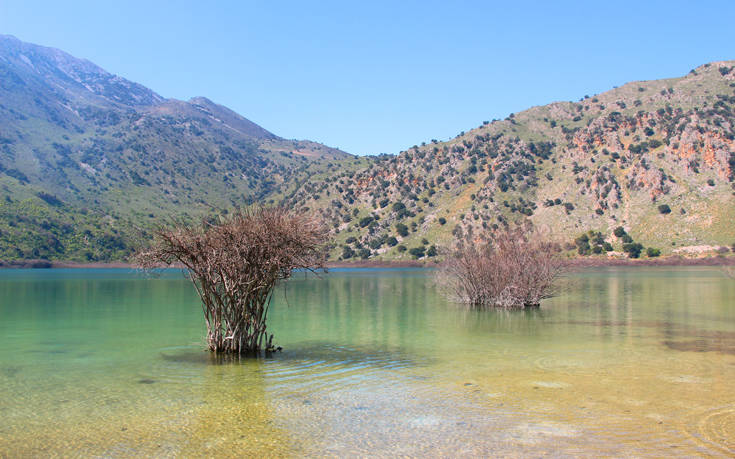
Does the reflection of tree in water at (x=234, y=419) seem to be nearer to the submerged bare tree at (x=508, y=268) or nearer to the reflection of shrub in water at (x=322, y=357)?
the reflection of shrub in water at (x=322, y=357)

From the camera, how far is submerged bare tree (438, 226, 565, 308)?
104 feet

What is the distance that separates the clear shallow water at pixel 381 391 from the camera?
903 cm

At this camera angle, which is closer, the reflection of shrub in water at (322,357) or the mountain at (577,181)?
the reflection of shrub in water at (322,357)

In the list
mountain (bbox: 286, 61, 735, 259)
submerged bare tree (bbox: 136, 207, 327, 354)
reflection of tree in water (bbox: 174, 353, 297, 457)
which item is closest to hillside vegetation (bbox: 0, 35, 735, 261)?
mountain (bbox: 286, 61, 735, 259)

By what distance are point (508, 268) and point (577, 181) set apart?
87391mm

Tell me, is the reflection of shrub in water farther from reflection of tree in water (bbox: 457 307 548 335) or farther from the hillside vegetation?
the hillside vegetation

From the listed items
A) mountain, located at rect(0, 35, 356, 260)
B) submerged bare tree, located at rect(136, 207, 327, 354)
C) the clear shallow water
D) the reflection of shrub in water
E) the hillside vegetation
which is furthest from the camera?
mountain, located at rect(0, 35, 356, 260)

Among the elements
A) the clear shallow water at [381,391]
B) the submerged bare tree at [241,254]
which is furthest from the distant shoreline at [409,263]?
the submerged bare tree at [241,254]

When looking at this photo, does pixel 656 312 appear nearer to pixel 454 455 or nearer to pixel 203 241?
pixel 203 241

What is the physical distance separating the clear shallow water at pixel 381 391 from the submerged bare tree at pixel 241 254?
153 centimetres

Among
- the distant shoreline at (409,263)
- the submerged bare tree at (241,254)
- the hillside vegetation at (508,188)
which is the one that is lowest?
the distant shoreline at (409,263)

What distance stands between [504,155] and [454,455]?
4892 inches

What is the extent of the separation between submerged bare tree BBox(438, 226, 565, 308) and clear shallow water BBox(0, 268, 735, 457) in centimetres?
630

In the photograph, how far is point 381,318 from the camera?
28984 millimetres
